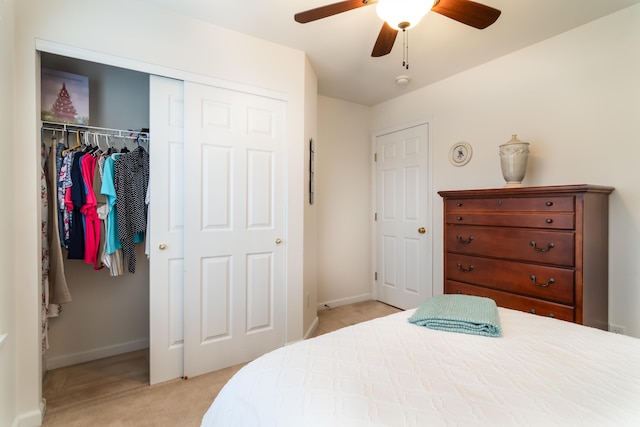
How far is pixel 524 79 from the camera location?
7.97 ft

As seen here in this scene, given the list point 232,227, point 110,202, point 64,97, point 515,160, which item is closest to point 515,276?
point 515,160

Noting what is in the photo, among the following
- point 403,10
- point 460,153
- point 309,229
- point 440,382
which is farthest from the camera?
point 460,153

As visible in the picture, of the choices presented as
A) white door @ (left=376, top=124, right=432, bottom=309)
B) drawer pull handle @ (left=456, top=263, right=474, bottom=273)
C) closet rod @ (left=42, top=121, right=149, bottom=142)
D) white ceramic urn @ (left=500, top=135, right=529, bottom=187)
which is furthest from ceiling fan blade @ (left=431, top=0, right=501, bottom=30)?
closet rod @ (left=42, top=121, right=149, bottom=142)

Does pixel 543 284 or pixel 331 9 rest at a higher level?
pixel 331 9

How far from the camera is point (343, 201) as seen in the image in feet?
11.9

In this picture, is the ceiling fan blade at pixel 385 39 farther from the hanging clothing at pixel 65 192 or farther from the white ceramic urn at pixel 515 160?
the hanging clothing at pixel 65 192

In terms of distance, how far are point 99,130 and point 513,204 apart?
3075 mm

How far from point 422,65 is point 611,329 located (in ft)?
8.23

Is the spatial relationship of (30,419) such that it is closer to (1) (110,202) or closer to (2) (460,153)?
(1) (110,202)

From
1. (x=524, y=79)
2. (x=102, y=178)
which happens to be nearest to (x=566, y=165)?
(x=524, y=79)

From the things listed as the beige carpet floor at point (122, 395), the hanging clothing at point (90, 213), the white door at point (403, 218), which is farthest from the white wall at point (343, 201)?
the hanging clothing at point (90, 213)

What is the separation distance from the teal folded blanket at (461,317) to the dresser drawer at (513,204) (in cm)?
95

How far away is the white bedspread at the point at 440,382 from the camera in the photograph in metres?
0.68

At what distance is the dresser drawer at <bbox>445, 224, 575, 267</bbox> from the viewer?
1786 millimetres
